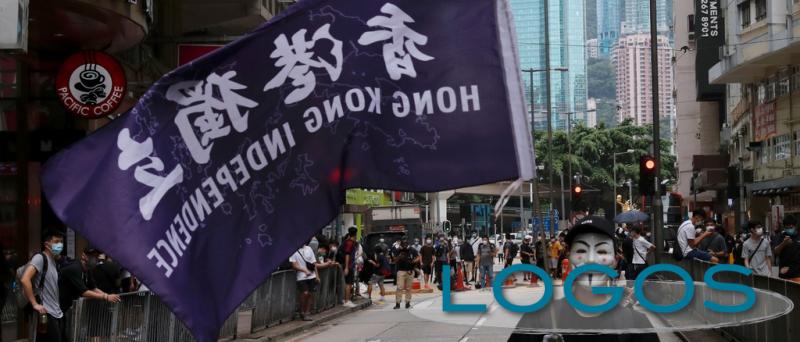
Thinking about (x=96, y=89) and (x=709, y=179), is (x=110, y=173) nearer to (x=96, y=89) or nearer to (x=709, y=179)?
(x=96, y=89)

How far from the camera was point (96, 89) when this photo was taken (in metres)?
19.4

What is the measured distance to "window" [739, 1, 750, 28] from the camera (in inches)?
2062

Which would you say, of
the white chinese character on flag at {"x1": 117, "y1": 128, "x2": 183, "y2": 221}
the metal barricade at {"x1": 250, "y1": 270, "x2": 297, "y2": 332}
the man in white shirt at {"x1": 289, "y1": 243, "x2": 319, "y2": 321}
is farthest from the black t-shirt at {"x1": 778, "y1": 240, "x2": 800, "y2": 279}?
the white chinese character on flag at {"x1": 117, "y1": 128, "x2": 183, "y2": 221}

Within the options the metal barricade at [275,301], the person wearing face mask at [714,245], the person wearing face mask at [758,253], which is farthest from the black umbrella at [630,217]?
the metal barricade at [275,301]

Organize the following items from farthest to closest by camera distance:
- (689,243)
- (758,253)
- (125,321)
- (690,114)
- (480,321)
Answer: (690,114) → (689,243) → (758,253) → (125,321) → (480,321)

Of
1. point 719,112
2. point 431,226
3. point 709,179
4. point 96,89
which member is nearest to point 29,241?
point 96,89

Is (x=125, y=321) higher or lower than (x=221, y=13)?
lower

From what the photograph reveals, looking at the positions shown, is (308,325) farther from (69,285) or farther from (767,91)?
(767,91)

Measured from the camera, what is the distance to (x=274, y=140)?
456 cm

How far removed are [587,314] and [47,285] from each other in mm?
9649

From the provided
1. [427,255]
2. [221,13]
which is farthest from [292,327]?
[427,255]

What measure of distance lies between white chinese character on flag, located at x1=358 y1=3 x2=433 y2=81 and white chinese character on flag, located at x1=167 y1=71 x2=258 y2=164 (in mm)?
536

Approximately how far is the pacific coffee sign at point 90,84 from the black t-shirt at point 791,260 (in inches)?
422

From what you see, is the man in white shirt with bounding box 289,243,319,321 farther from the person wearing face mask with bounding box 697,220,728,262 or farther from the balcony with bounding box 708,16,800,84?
the balcony with bounding box 708,16,800,84
